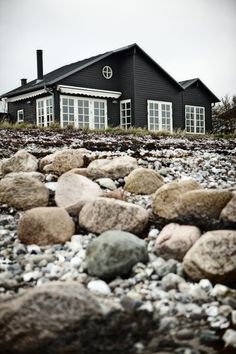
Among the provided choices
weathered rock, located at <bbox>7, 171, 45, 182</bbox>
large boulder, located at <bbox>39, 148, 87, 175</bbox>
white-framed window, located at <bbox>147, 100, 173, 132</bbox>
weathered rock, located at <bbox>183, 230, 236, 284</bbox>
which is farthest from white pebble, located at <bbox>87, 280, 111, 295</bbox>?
white-framed window, located at <bbox>147, 100, 173, 132</bbox>

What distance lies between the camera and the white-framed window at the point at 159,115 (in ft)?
65.3

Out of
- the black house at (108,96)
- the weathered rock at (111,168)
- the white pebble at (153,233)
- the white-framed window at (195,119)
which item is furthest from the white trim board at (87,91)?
the white pebble at (153,233)

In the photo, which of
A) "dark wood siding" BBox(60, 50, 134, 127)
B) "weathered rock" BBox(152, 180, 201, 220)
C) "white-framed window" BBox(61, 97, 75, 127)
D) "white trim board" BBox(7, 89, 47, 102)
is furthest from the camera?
"dark wood siding" BBox(60, 50, 134, 127)

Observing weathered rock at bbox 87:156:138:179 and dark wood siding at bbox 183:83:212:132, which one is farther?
dark wood siding at bbox 183:83:212:132

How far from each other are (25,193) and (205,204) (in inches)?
79.6

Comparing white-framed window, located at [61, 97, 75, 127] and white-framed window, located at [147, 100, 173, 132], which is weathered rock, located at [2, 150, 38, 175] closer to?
white-framed window, located at [61, 97, 75, 127]

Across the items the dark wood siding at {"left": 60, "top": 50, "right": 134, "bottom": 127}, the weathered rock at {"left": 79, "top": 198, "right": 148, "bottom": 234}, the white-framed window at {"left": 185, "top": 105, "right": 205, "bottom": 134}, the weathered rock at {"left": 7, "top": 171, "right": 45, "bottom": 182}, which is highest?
the dark wood siding at {"left": 60, "top": 50, "right": 134, "bottom": 127}

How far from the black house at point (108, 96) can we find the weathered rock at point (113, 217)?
14.4 metres

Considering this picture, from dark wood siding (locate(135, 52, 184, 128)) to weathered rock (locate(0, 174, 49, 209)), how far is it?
50.2 feet

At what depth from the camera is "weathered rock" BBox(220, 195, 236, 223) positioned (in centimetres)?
305

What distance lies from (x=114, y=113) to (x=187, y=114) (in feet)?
17.5

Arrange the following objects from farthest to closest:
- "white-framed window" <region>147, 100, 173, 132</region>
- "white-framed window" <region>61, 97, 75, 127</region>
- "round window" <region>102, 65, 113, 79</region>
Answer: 1. "white-framed window" <region>147, 100, 173, 132</region>
2. "round window" <region>102, 65, 113, 79</region>
3. "white-framed window" <region>61, 97, 75, 127</region>

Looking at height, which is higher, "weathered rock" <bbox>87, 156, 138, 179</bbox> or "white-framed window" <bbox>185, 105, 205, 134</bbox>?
"white-framed window" <bbox>185, 105, 205, 134</bbox>

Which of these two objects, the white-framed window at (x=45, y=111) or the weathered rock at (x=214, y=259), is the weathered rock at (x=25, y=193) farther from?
the white-framed window at (x=45, y=111)
